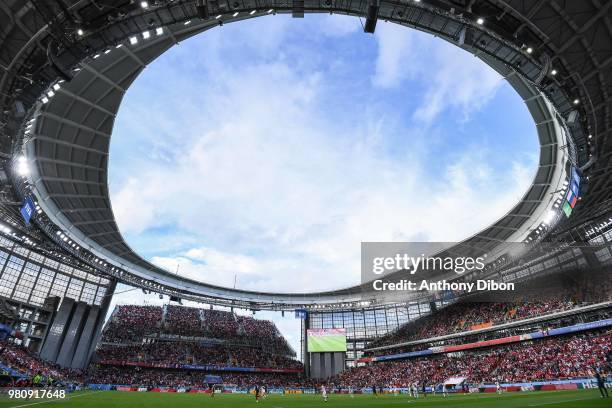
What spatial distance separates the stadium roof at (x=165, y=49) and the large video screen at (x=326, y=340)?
45.3 metres

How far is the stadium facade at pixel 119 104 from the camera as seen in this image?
1841 centimetres

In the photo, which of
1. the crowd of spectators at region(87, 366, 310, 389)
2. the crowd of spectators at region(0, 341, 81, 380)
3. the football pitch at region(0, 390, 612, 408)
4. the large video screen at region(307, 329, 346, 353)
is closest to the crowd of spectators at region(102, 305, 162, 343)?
the crowd of spectators at region(87, 366, 310, 389)

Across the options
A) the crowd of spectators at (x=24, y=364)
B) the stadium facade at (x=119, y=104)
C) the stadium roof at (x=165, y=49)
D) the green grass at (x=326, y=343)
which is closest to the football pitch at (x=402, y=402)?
the stadium facade at (x=119, y=104)

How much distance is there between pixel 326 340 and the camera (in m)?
71.2

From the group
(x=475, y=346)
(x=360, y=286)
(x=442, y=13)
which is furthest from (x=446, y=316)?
(x=442, y=13)

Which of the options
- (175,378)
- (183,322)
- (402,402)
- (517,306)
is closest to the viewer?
(402,402)

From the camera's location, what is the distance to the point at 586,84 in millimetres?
22938

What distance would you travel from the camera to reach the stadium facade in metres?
18.4

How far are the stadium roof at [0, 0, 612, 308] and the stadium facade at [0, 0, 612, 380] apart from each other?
0.24 feet

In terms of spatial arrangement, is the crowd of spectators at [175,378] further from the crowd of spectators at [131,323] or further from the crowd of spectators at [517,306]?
the crowd of spectators at [517,306]

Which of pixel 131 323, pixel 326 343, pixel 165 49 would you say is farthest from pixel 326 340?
pixel 165 49

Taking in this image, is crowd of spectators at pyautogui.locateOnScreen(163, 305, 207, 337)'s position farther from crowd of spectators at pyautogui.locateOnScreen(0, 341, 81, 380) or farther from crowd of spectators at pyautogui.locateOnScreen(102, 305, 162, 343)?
crowd of spectators at pyautogui.locateOnScreen(0, 341, 81, 380)

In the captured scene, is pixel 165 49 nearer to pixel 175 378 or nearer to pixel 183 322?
pixel 175 378

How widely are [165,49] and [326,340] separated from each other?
61598 millimetres
